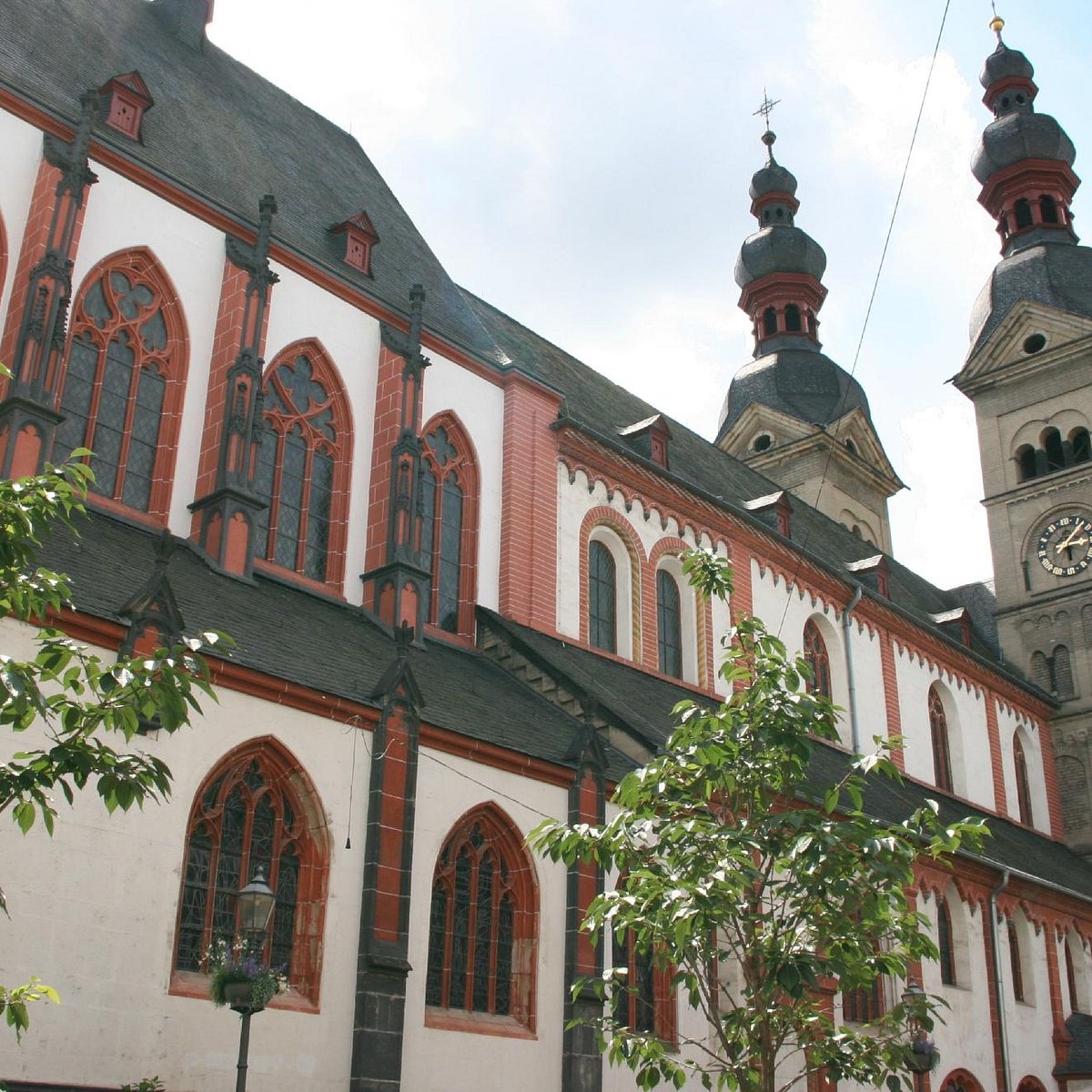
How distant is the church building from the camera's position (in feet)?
46.4

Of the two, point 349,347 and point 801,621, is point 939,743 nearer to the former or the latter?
point 801,621

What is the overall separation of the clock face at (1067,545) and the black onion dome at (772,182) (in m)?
17.1

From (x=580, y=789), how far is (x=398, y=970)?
3.81 m

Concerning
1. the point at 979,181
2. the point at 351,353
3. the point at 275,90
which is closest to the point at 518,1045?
the point at 351,353

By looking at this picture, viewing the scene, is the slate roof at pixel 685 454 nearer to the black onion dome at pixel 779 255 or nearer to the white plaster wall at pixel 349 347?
the white plaster wall at pixel 349 347

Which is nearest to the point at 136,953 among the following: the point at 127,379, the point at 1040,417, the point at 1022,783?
the point at 127,379

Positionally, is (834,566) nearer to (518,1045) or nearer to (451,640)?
(451,640)

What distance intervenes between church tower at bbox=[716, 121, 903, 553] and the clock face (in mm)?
7215

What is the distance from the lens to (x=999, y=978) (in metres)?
27.7

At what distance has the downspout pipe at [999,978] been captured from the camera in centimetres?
2711

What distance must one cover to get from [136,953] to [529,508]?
42.2 feet

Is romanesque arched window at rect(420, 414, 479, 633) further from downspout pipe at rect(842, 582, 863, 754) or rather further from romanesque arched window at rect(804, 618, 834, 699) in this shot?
downspout pipe at rect(842, 582, 863, 754)

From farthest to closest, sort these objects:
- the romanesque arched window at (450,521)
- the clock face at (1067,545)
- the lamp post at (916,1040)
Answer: the clock face at (1067,545) → the romanesque arched window at (450,521) → the lamp post at (916,1040)

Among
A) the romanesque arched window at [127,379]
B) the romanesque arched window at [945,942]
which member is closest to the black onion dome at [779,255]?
the romanesque arched window at [945,942]
